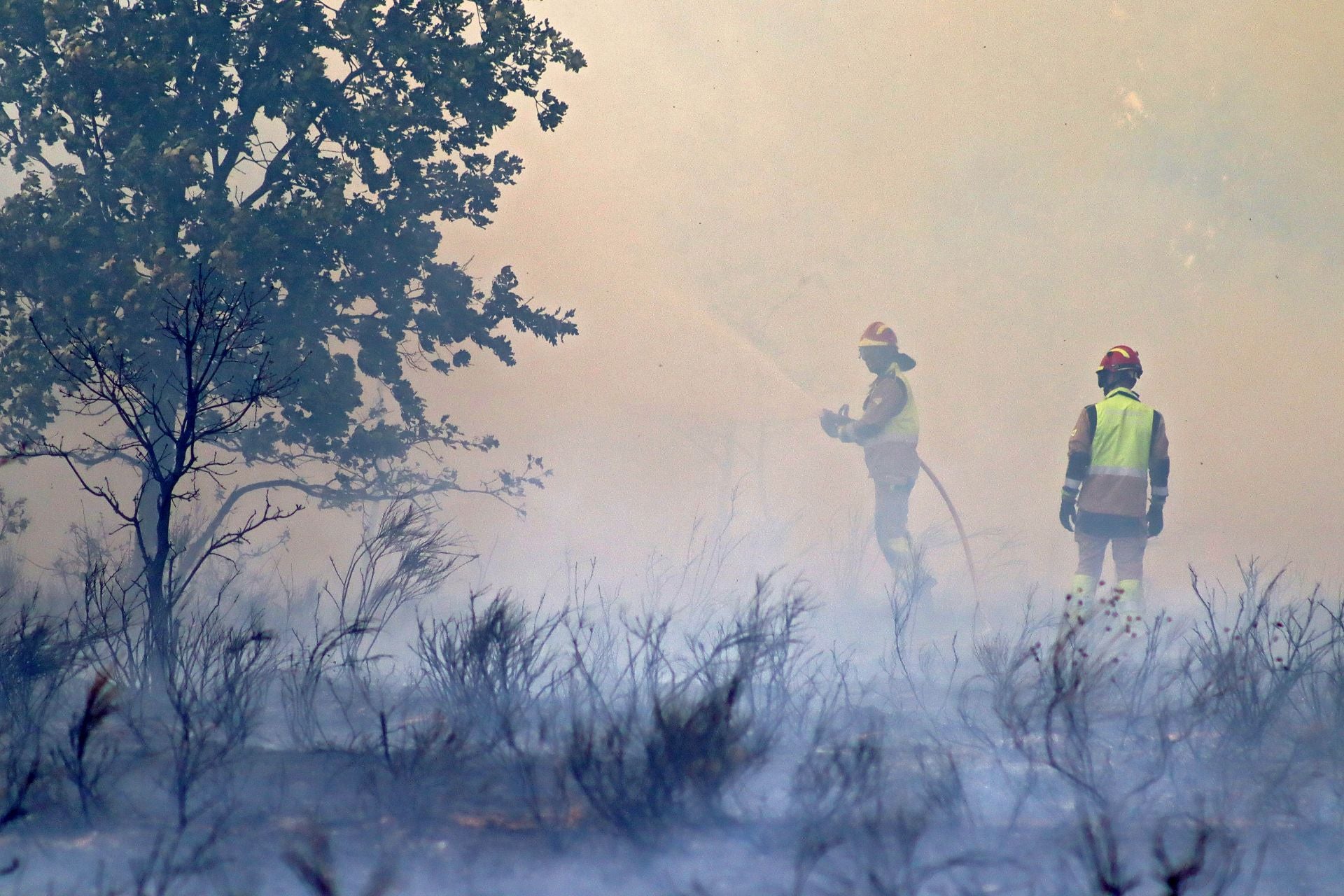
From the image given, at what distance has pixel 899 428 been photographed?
9.30m

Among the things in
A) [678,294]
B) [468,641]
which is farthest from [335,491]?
[678,294]

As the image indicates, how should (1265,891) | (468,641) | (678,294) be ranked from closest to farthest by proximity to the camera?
(1265,891)
(468,641)
(678,294)

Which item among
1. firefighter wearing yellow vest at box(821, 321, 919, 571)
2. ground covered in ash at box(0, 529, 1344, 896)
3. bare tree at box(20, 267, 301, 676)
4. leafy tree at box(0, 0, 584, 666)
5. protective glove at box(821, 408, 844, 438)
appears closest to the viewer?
ground covered in ash at box(0, 529, 1344, 896)

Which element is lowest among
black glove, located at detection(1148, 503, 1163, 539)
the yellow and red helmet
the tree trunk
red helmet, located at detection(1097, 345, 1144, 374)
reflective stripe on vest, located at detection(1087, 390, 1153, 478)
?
the tree trunk

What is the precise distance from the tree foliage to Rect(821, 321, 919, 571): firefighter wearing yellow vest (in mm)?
3702

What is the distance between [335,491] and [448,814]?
544 centimetres

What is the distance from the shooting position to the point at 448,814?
11.6ft

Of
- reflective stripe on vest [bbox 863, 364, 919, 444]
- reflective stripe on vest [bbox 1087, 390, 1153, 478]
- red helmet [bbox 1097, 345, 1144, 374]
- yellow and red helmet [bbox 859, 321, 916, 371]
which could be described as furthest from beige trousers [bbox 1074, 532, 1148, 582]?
yellow and red helmet [bbox 859, 321, 916, 371]

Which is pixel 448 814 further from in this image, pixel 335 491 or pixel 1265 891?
pixel 335 491

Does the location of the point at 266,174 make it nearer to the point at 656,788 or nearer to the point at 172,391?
the point at 172,391

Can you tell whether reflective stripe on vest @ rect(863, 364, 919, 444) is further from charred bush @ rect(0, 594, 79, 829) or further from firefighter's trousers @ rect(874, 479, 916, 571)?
charred bush @ rect(0, 594, 79, 829)

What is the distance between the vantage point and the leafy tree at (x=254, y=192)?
611 centimetres

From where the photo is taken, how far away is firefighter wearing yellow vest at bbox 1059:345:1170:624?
6.87 meters

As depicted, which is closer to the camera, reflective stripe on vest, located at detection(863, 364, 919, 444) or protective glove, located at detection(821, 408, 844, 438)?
reflective stripe on vest, located at detection(863, 364, 919, 444)
